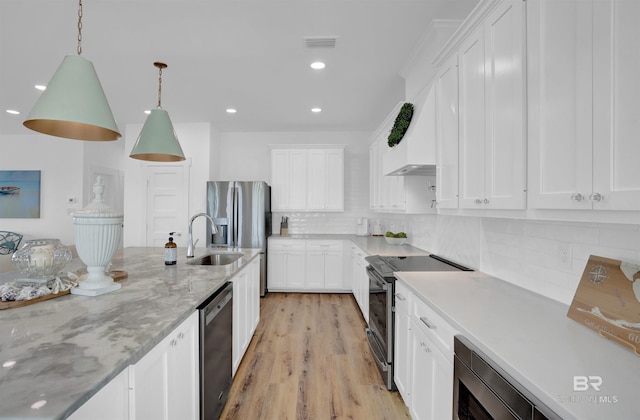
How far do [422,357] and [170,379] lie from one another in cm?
124

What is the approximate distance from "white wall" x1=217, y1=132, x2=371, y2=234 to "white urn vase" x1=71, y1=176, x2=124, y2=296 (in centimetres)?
381

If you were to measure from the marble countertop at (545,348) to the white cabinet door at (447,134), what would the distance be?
0.61 metres

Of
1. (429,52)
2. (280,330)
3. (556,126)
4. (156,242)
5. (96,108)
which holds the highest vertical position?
(429,52)

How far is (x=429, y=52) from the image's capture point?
242 centimetres

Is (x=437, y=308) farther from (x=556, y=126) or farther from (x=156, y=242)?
(x=156, y=242)

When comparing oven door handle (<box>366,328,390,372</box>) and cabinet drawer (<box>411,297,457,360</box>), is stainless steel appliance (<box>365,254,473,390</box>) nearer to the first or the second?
oven door handle (<box>366,328,390,372</box>)

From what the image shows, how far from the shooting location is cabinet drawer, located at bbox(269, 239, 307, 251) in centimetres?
469

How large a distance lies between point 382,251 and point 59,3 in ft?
10.9

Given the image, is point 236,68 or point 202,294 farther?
point 236,68

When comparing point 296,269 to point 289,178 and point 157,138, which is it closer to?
point 289,178

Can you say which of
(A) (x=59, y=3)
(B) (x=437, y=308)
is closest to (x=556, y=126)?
(B) (x=437, y=308)

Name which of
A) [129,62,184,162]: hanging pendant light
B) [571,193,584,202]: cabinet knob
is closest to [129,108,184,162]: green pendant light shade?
[129,62,184,162]: hanging pendant light

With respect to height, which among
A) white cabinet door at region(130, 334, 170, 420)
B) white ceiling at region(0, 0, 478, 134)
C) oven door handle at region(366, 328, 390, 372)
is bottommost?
oven door handle at region(366, 328, 390, 372)

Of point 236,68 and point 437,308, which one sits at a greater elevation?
point 236,68
